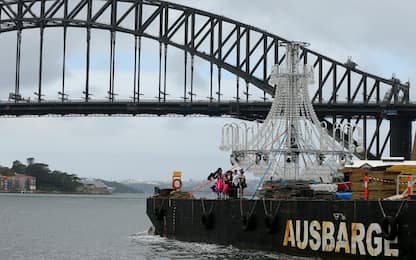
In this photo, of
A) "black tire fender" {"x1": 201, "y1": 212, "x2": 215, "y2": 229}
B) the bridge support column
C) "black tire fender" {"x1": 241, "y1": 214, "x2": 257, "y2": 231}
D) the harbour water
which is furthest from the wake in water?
the bridge support column

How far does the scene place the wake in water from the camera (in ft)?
132

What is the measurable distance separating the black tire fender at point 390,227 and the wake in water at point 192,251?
16.3 ft

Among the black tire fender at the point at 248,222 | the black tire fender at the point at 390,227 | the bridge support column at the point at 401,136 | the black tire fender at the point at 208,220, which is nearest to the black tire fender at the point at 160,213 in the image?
the black tire fender at the point at 208,220

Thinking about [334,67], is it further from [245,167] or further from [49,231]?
[245,167]

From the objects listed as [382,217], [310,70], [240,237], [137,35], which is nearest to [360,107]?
[137,35]

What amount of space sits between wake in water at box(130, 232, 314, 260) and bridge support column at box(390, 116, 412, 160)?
61064 mm

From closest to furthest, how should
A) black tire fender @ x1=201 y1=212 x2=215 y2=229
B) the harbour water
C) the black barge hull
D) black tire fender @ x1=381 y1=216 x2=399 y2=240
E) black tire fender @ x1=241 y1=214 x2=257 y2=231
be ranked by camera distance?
black tire fender @ x1=381 y1=216 x2=399 y2=240, the black barge hull, black tire fender @ x1=241 y1=214 x2=257 y2=231, the harbour water, black tire fender @ x1=201 y1=212 x2=215 y2=229

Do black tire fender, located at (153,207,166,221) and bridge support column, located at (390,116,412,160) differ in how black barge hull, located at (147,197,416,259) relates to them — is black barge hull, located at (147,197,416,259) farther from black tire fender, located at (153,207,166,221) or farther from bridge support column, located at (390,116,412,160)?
bridge support column, located at (390,116,412,160)

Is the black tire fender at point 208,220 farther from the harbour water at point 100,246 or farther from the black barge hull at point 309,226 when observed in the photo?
the harbour water at point 100,246

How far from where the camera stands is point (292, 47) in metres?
49.0

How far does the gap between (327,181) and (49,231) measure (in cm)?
2857

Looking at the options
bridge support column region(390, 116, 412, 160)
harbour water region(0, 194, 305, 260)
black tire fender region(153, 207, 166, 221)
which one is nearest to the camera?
harbour water region(0, 194, 305, 260)

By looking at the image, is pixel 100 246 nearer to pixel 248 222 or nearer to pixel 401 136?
pixel 248 222

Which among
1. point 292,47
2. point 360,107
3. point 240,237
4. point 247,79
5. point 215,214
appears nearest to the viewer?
point 240,237
